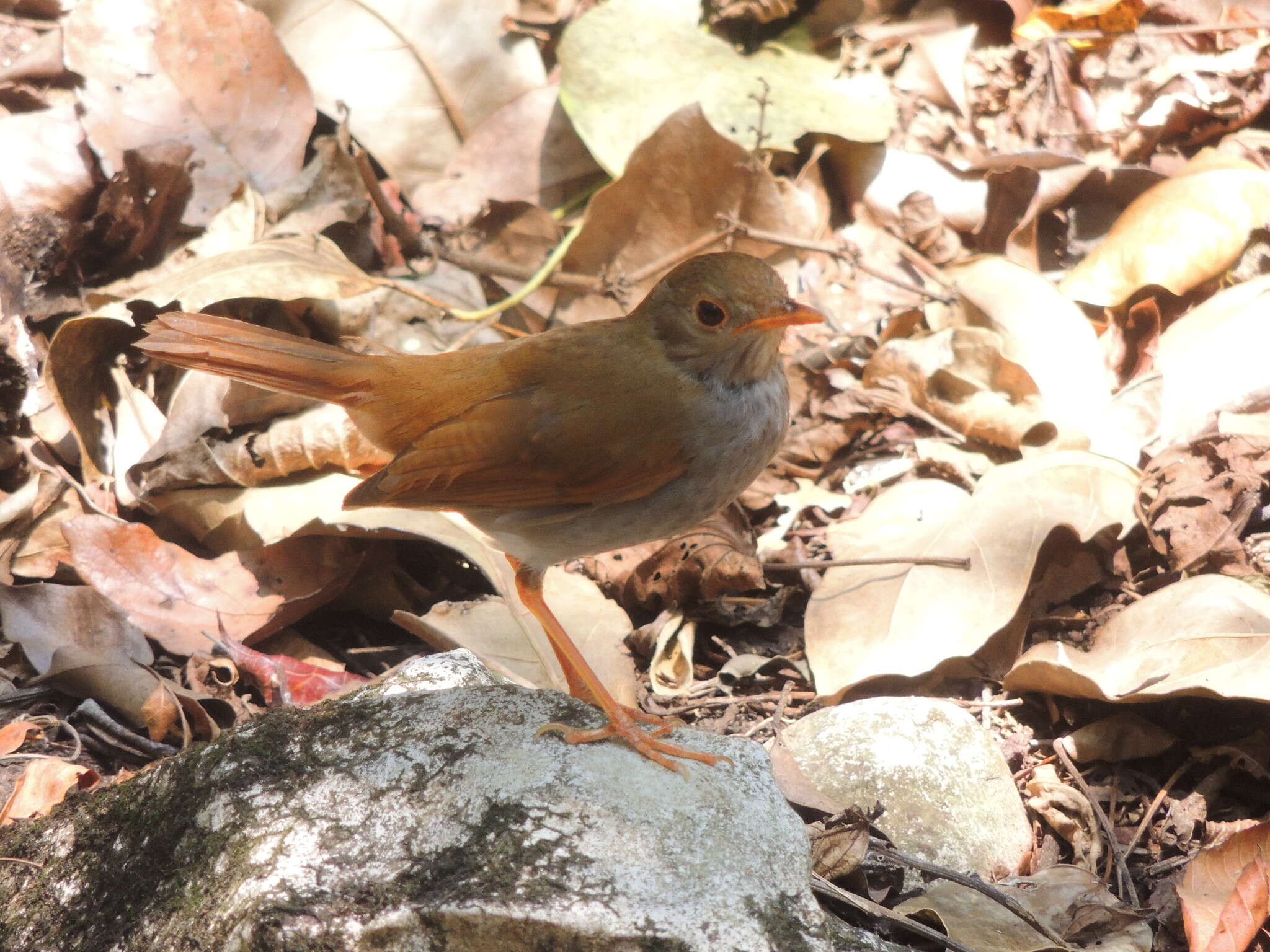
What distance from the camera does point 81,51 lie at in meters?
5.48

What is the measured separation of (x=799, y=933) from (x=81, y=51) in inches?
199

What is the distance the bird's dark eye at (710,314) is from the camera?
358 centimetres

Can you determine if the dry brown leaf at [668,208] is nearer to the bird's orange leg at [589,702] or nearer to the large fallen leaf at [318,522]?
the large fallen leaf at [318,522]

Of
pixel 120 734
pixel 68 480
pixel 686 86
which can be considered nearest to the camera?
pixel 120 734

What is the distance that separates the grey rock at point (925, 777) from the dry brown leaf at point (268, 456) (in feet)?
6.67

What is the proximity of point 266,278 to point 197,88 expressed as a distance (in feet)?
4.64

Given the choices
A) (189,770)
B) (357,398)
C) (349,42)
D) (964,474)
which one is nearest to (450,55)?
(349,42)

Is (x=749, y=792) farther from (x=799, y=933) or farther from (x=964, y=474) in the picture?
(x=964, y=474)

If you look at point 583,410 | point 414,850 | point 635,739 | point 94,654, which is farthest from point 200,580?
point 414,850

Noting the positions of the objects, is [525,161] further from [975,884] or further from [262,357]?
[975,884]

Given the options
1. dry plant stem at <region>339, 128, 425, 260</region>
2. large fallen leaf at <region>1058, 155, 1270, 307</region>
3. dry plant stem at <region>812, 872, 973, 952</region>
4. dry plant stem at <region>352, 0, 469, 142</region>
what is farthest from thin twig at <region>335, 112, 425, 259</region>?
dry plant stem at <region>812, 872, 973, 952</region>

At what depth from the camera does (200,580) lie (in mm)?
4219

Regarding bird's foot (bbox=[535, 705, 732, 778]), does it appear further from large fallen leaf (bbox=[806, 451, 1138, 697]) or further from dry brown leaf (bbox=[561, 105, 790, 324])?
dry brown leaf (bbox=[561, 105, 790, 324])

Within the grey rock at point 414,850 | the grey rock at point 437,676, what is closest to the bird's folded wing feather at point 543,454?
the grey rock at point 437,676
